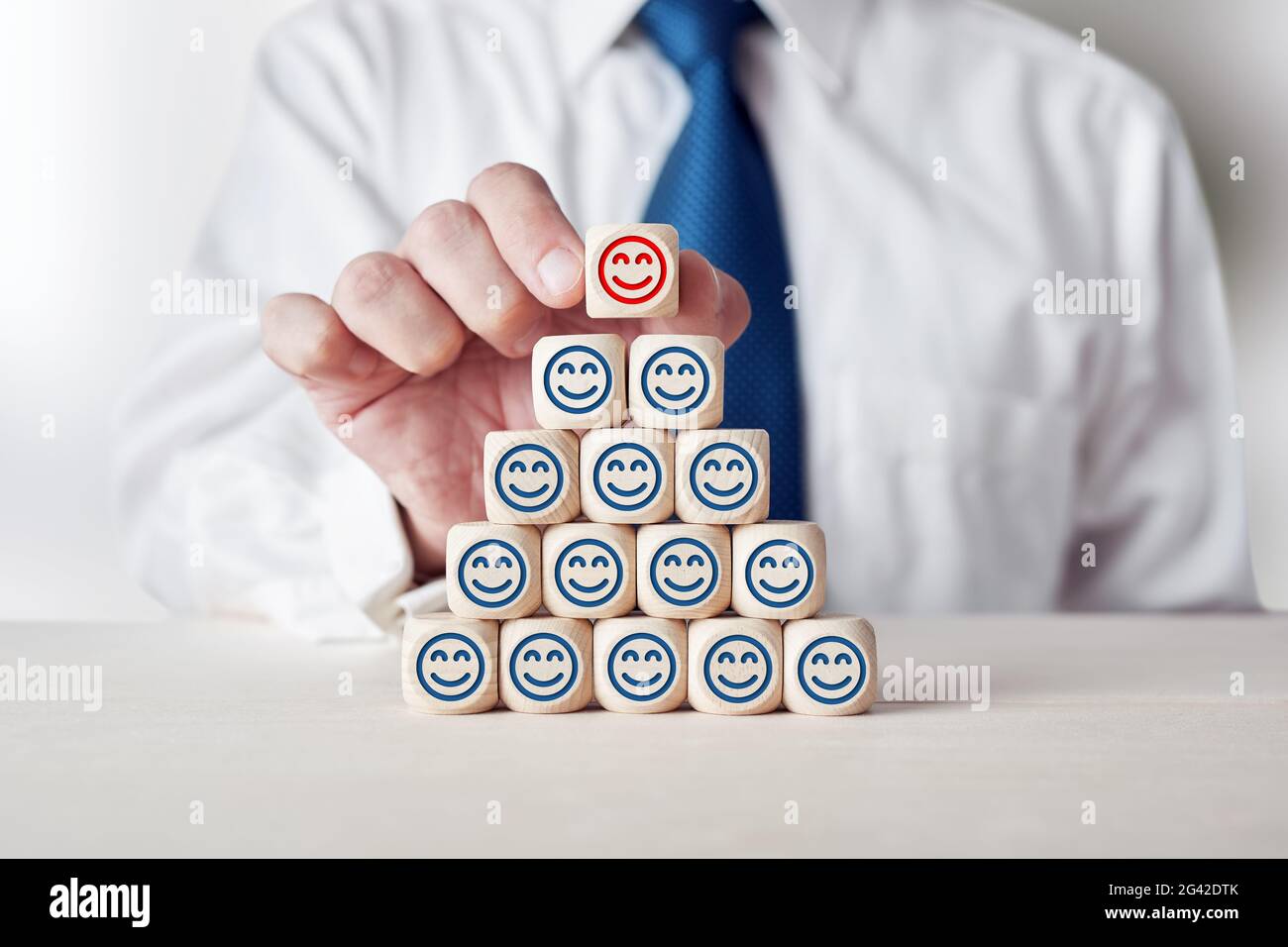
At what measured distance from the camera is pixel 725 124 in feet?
4.91

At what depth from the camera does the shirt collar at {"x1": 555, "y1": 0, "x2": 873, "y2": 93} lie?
1666 millimetres

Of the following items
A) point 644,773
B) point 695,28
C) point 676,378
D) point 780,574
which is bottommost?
point 644,773

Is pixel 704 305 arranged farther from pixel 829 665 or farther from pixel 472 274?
pixel 829 665

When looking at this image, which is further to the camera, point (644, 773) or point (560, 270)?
point (560, 270)

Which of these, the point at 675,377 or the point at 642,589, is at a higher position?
the point at 675,377

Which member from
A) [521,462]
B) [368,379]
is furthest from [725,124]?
[521,462]

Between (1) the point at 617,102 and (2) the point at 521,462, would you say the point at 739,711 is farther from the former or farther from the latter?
(1) the point at 617,102

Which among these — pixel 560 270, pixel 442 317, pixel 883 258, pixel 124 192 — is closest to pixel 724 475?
pixel 560 270

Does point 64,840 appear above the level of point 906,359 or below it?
below

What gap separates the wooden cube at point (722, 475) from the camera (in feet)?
2.60

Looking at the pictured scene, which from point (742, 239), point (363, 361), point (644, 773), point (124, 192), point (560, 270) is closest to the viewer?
point (644, 773)

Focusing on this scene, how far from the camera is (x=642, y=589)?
2.59 ft

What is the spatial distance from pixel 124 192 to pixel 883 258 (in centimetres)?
160
